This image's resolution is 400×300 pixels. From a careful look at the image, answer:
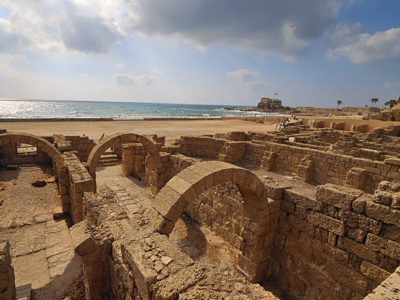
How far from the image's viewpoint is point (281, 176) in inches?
468

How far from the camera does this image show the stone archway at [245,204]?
4590 millimetres

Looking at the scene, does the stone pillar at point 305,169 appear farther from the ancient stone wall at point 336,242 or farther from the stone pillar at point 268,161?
the ancient stone wall at point 336,242

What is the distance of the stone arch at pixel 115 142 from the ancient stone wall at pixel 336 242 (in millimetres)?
6489

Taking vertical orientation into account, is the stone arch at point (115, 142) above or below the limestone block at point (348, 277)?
above

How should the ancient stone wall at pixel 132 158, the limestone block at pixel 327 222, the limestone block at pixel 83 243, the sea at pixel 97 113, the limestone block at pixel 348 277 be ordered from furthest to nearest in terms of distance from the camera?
the sea at pixel 97 113 → the ancient stone wall at pixel 132 158 → the limestone block at pixel 327 222 → the limestone block at pixel 348 277 → the limestone block at pixel 83 243

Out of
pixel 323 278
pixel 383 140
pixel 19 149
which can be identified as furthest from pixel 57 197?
pixel 383 140

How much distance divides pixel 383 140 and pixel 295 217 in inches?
708

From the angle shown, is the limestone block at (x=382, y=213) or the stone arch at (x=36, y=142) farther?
the stone arch at (x=36, y=142)

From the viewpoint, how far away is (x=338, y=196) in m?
4.75

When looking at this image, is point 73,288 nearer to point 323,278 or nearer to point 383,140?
point 323,278

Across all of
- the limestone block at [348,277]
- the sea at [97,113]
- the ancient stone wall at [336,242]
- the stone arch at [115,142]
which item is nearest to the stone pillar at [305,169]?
the ancient stone wall at [336,242]

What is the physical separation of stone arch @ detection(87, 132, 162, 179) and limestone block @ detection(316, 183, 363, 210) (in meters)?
7.31

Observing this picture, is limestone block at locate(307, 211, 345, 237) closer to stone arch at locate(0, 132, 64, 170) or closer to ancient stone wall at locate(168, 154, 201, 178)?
ancient stone wall at locate(168, 154, 201, 178)

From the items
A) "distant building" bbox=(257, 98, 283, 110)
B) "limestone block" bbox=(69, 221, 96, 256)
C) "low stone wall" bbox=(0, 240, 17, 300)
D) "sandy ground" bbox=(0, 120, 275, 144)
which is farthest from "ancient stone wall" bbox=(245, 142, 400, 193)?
"distant building" bbox=(257, 98, 283, 110)
